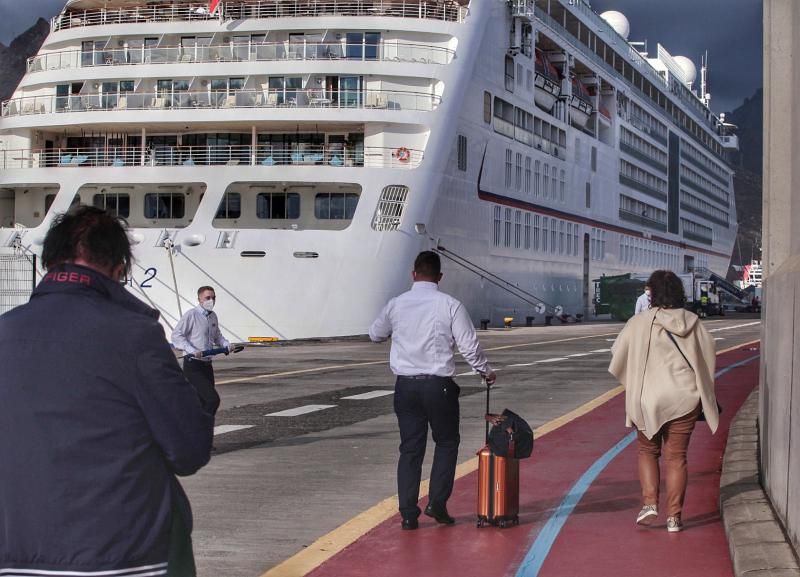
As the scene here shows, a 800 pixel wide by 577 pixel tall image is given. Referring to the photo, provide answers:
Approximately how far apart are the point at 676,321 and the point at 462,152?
34135 mm

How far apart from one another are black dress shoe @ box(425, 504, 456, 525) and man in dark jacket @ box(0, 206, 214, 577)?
14.0 ft

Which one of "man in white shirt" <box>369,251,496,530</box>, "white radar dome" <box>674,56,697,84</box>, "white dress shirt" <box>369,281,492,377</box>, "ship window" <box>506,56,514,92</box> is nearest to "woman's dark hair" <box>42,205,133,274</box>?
"man in white shirt" <box>369,251,496,530</box>

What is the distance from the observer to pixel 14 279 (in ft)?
118

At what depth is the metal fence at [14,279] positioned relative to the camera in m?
35.2

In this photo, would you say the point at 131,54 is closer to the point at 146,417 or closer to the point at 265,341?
the point at 265,341

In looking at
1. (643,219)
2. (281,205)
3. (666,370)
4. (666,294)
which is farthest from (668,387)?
(643,219)

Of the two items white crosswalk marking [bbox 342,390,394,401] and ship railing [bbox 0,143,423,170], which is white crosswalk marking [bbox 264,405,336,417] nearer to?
white crosswalk marking [bbox 342,390,394,401]

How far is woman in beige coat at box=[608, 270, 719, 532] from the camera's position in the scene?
7605 mm

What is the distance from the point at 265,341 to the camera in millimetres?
33125

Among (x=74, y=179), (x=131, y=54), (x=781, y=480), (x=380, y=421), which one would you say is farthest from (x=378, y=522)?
(x=131, y=54)

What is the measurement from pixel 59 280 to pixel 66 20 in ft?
126

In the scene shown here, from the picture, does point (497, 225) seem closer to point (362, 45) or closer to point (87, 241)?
point (362, 45)

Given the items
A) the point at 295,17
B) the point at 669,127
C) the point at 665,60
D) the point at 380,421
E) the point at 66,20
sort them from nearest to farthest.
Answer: the point at 380,421 < the point at 295,17 < the point at 66,20 < the point at 669,127 < the point at 665,60

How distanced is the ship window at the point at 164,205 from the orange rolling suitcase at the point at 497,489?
1151 inches
